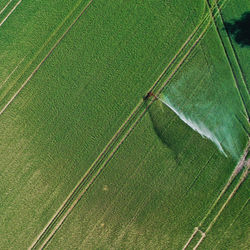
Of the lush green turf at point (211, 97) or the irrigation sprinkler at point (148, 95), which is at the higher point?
the lush green turf at point (211, 97)

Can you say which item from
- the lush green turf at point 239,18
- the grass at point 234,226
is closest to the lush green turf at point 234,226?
the grass at point 234,226

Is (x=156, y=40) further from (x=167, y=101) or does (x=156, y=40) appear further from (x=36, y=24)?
(x=36, y=24)

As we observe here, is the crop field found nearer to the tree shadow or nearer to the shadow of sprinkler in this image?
the shadow of sprinkler

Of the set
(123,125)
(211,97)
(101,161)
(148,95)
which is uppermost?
(211,97)

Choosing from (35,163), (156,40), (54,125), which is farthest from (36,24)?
(35,163)

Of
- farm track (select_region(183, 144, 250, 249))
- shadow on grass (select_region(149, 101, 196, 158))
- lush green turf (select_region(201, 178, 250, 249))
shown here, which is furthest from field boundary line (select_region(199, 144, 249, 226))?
→ shadow on grass (select_region(149, 101, 196, 158))

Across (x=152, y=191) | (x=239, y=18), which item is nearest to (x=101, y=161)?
(x=152, y=191)

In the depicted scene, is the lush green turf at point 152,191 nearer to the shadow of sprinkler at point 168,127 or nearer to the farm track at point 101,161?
the shadow of sprinkler at point 168,127

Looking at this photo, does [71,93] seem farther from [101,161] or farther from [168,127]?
[168,127]
